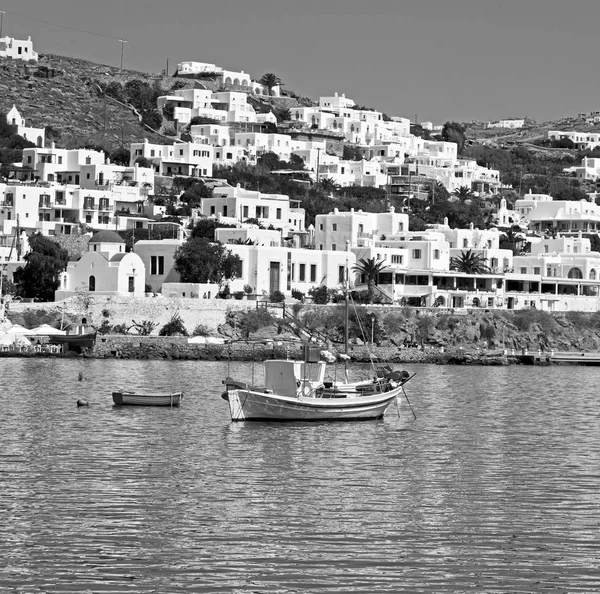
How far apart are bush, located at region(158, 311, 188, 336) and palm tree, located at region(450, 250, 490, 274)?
1209 inches

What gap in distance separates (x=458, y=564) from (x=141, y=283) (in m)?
73.8

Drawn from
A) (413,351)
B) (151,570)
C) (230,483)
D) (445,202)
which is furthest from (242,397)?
(445,202)

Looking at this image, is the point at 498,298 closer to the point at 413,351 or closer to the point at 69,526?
the point at 413,351

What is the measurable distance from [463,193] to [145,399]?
11987cm

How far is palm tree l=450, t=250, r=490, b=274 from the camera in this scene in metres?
116

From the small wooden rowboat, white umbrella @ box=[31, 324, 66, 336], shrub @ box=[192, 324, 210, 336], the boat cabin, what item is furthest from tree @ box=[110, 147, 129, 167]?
the boat cabin

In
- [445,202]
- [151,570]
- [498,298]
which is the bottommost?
[151,570]

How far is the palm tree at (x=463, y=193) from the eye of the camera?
171 metres

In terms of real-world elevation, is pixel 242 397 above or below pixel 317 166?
below

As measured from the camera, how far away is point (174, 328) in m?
92.9

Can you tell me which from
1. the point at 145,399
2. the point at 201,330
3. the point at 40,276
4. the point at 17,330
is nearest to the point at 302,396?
the point at 145,399

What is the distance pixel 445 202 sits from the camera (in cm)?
16388

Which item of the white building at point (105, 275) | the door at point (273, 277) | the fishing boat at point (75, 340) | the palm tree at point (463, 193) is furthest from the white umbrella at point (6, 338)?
the palm tree at point (463, 193)

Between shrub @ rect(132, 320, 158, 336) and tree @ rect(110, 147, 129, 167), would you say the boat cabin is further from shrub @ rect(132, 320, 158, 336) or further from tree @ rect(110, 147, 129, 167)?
tree @ rect(110, 147, 129, 167)
